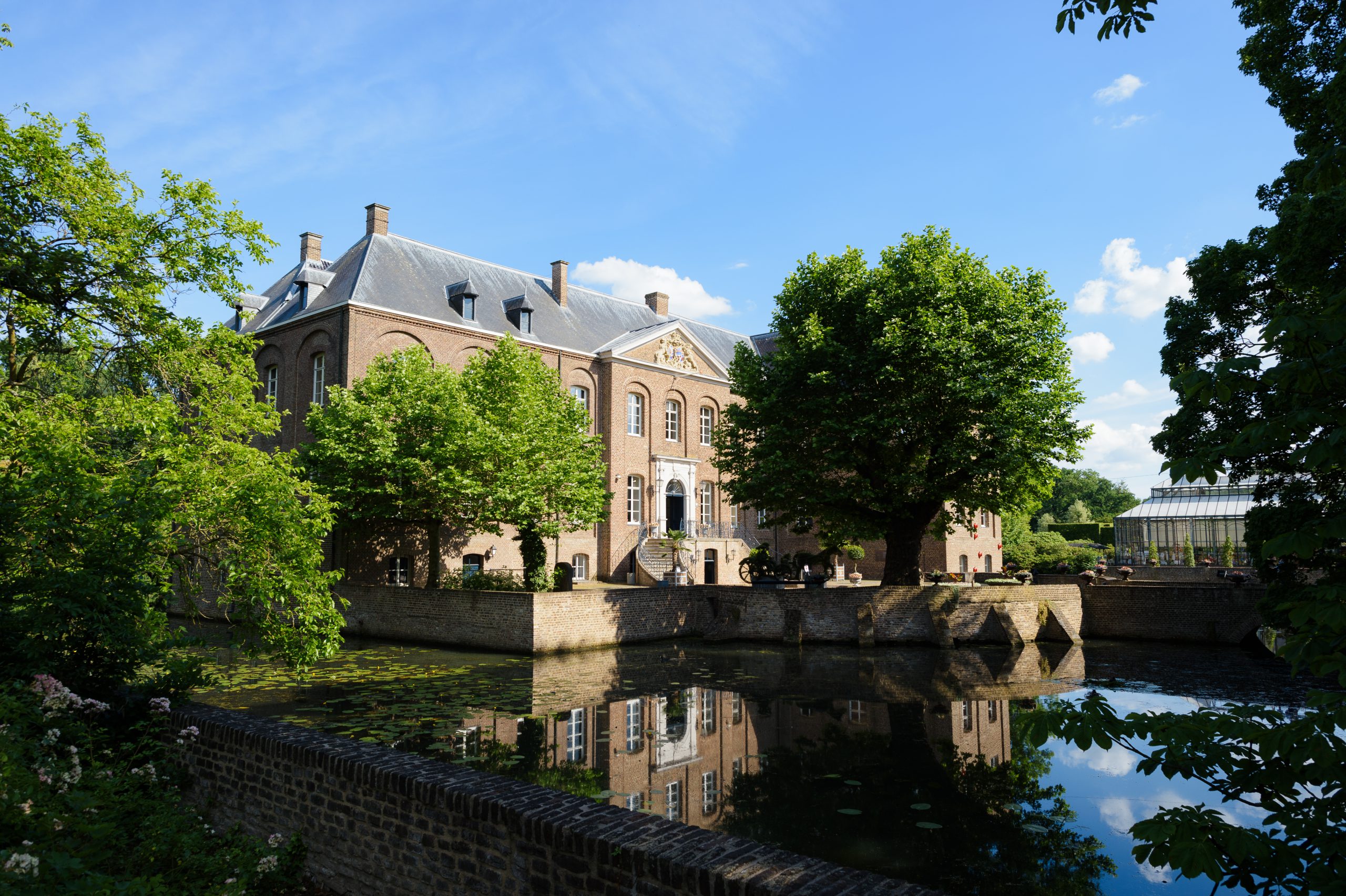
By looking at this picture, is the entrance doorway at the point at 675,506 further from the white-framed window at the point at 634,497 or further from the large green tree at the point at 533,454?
the large green tree at the point at 533,454

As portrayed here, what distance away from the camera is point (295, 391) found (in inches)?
1102

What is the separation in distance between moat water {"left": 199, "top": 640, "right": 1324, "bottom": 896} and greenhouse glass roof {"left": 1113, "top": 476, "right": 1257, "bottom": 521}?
22.3 meters

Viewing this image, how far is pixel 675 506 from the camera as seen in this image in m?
34.9

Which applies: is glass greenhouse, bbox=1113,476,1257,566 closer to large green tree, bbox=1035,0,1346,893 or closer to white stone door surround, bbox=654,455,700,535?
white stone door surround, bbox=654,455,700,535

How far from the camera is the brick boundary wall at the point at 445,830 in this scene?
12.6 ft

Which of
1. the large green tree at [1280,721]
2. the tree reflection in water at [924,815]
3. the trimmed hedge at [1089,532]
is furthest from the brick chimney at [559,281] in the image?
the trimmed hedge at [1089,532]

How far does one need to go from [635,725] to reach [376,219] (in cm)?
2357

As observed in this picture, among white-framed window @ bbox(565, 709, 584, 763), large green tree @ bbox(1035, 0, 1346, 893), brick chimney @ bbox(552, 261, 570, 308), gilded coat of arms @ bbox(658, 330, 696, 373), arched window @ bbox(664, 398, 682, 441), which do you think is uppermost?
brick chimney @ bbox(552, 261, 570, 308)

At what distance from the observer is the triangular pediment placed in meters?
33.0

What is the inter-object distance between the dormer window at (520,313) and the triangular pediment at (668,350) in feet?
10.7

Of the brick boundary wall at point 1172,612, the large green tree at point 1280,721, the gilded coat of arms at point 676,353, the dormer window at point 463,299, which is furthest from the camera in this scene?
the gilded coat of arms at point 676,353

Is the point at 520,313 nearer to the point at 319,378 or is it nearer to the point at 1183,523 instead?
the point at 319,378

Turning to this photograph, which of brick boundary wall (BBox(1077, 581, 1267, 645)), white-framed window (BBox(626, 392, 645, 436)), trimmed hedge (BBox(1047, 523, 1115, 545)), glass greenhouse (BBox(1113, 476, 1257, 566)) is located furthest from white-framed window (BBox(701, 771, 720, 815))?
trimmed hedge (BBox(1047, 523, 1115, 545))

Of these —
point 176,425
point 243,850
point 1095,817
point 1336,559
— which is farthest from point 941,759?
point 176,425
